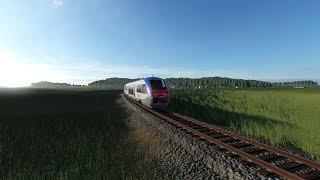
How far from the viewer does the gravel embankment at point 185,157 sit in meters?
7.26

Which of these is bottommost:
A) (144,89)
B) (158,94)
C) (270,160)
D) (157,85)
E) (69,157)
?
(69,157)

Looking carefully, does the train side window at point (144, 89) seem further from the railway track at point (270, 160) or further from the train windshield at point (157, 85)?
the railway track at point (270, 160)

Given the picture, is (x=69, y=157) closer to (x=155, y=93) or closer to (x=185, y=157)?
(x=185, y=157)

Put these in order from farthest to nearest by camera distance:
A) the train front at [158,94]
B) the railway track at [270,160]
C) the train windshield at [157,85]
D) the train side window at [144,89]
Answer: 1. the train side window at [144,89]
2. the train windshield at [157,85]
3. the train front at [158,94]
4. the railway track at [270,160]

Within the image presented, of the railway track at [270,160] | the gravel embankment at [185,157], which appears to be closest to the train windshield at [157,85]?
the gravel embankment at [185,157]

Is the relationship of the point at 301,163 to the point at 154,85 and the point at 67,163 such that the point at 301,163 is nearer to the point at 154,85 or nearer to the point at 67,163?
the point at 67,163

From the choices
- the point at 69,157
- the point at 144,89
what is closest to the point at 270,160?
the point at 69,157

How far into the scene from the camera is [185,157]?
887 centimetres

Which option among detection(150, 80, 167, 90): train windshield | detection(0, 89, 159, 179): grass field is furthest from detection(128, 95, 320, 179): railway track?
detection(150, 80, 167, 90): train windshield

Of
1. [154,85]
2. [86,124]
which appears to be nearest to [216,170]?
[86,124]

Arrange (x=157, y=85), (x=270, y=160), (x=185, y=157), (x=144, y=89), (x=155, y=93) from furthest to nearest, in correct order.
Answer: (x=144, y=89) → (x=157, y=85) → (x=155, y=93) → (x=185, y=157) → (x=270, y=160)

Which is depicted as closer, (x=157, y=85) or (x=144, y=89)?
(x=157, y=85)

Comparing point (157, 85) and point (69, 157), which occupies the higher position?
point (157, 85)

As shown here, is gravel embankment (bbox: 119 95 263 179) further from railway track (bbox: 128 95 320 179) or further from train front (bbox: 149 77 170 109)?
train front (bbox: 149 77 170 109)
